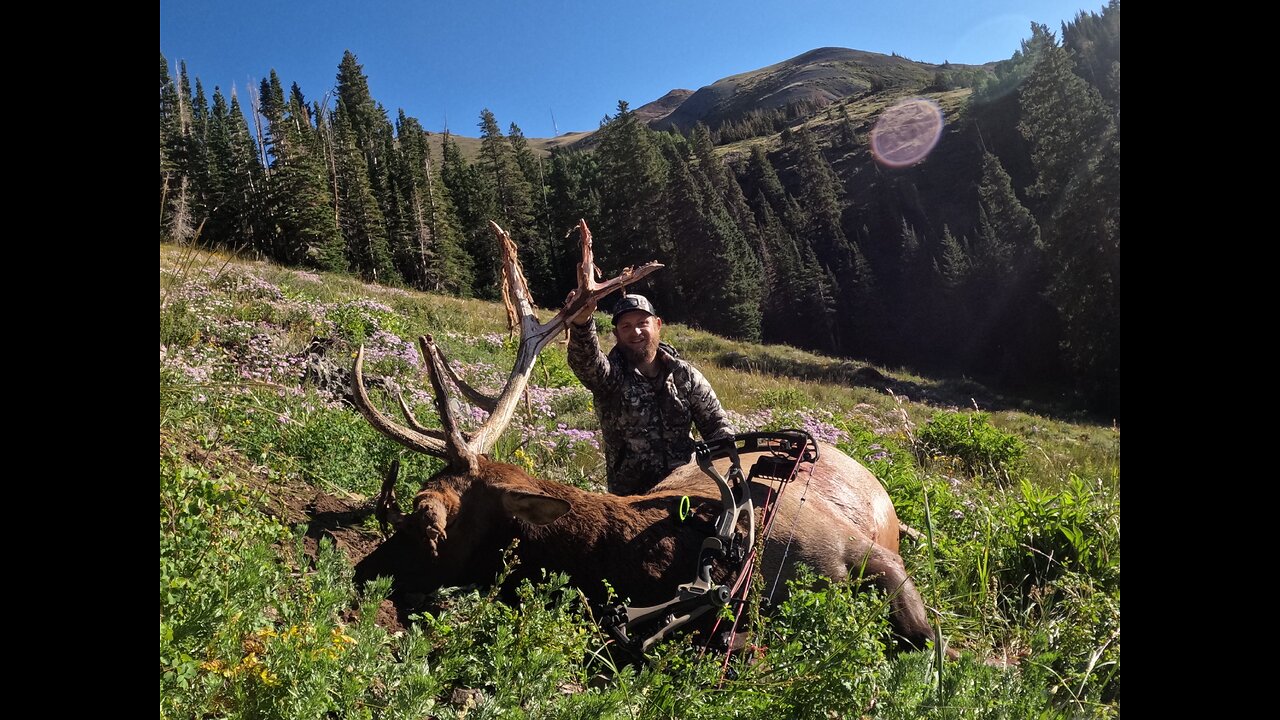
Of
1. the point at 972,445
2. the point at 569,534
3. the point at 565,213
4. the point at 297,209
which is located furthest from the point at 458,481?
the point at 565,213

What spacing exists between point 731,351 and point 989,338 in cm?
3097

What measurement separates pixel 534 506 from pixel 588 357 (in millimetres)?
1646

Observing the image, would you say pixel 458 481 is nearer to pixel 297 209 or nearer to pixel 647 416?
pixel 647 416

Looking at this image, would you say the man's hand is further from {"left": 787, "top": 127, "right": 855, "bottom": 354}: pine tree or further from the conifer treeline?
{"left": 787, "top": 127, "right": 855, "bottom": 354}: pine tree

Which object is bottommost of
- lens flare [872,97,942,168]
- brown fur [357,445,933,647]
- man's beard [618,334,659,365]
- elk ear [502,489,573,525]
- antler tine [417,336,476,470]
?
brown fur [357,445,933,647]

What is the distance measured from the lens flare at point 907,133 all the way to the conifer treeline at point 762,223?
19.8 feet

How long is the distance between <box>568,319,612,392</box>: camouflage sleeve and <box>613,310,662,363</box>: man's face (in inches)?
7.7

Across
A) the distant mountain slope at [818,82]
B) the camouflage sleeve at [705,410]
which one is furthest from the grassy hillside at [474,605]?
the distant mountain slope at [818,82]

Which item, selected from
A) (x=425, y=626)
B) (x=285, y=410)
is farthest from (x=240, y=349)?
(x=425, y=626)

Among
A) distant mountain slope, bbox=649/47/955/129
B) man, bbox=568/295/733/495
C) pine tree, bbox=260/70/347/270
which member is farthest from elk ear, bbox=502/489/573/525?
distant mountain slope, bbox=649/47/955/129

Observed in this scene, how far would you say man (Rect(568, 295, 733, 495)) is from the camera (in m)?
4.80

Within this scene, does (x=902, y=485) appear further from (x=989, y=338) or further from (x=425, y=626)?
(x=989, y=338)

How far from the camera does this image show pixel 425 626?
281cm
